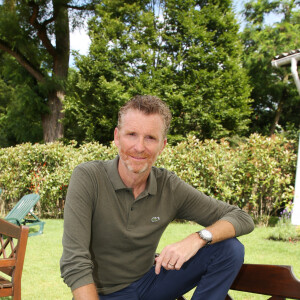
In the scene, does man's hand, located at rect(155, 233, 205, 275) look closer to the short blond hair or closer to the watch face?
the watch face

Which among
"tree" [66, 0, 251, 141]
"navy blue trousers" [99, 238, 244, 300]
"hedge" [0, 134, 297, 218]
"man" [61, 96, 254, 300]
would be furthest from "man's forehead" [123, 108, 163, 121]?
"tree" [66, 0, 251, 141]

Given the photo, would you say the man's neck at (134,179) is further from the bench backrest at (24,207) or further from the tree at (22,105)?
the tree at (22,105)

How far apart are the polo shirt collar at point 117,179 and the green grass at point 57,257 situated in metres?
2.62

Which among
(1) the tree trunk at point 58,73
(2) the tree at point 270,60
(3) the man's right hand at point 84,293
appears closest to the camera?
(3) the man's right hand at point 84,293

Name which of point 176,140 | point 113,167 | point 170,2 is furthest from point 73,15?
point 113,167

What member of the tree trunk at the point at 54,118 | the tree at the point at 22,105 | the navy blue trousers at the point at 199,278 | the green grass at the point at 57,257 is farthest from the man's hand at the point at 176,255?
the tree at the point at 22,105

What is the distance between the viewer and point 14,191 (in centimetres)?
1067

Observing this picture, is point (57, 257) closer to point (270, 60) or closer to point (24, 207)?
point (24, 207)

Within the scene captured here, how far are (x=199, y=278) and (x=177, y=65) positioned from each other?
51.2ft

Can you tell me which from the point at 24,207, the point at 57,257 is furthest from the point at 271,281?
the point at 24,207

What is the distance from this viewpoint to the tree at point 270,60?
18.7 m

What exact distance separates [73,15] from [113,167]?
58.4 ft

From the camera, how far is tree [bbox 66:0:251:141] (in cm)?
1638

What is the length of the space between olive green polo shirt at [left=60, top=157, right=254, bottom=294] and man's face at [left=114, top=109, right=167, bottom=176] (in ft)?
0.36
